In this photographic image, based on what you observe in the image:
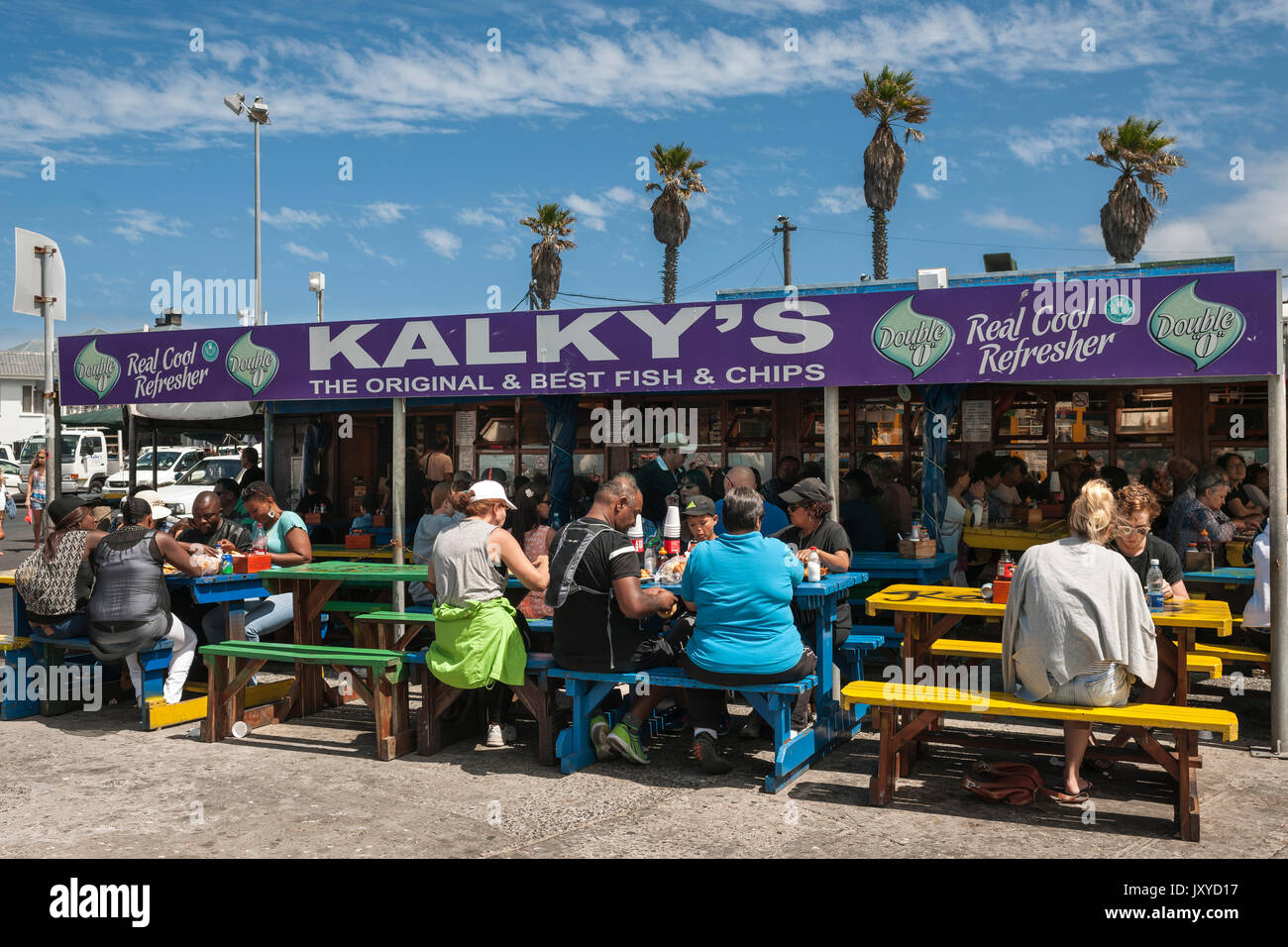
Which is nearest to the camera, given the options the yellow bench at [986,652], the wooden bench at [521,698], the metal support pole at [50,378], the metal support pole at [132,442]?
the yellow bench at [986,652]

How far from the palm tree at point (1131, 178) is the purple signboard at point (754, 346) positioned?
21.9 metres

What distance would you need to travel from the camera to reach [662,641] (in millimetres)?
6121

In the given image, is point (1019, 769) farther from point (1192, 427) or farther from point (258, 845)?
point (1192, 427)

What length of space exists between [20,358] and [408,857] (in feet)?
158

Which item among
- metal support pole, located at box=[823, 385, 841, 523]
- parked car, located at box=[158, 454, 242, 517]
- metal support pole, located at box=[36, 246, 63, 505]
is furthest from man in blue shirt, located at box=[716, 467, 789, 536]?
parked car, located at box=[158, 454, 242, 517]

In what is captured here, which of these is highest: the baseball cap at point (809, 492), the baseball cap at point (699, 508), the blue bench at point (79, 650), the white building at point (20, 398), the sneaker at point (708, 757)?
the white building at point (20, 398)

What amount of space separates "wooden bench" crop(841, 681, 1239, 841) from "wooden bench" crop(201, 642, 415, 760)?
2.71 meters

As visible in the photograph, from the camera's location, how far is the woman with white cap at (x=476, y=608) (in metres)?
5.98

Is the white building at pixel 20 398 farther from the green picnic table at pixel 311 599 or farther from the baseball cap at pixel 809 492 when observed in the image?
the baseball cap at pixel 809 492

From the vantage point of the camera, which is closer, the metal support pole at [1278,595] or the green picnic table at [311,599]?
the metal support pole at [1278,595]

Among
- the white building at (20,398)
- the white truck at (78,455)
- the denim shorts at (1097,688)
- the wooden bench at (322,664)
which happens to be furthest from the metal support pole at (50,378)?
the white building at (20,398)
